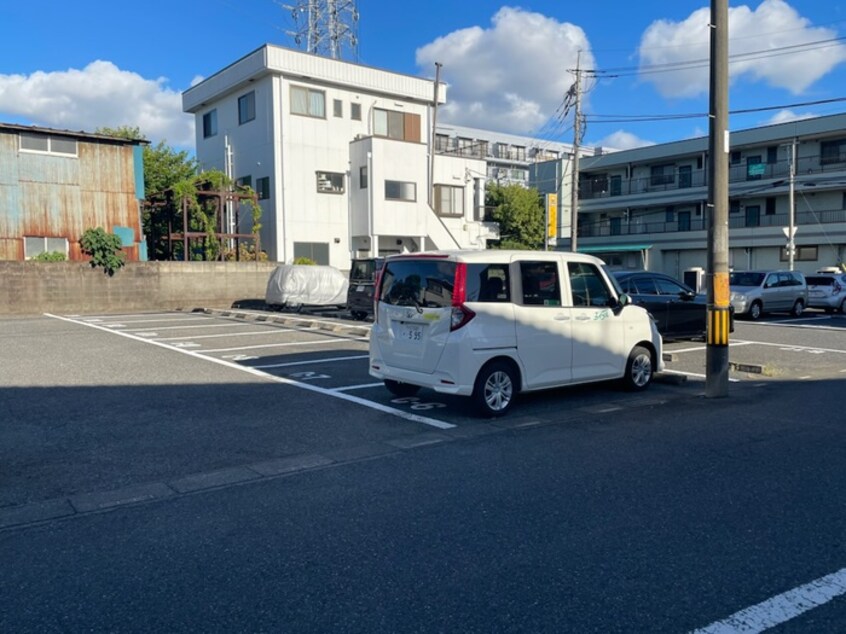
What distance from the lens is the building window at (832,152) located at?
4000cm

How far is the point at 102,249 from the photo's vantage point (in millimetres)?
23828

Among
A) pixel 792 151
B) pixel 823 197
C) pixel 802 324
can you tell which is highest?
pixel 792 151

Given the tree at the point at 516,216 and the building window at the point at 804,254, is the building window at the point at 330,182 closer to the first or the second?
the tree at the point at 516,216

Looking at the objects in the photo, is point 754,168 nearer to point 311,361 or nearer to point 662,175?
point 662,175

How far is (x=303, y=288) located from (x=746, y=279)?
48.9ft

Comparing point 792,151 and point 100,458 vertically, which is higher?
point 792,151

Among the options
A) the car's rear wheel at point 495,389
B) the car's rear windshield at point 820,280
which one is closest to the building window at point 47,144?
the car's rear wheel at point 495,389

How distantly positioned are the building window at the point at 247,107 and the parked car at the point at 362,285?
15.0 m

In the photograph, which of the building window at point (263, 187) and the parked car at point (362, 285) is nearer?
the parked car at point (362, 285)

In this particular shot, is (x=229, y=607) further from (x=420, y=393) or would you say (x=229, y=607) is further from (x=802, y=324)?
(x=802, y=324)

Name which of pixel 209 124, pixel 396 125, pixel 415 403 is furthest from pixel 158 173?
pixel 415 403

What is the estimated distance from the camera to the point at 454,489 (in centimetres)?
532

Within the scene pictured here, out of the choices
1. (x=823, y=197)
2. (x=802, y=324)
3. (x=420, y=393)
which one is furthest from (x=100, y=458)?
(x=823, y=197)

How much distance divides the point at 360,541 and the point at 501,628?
1.30 meters
